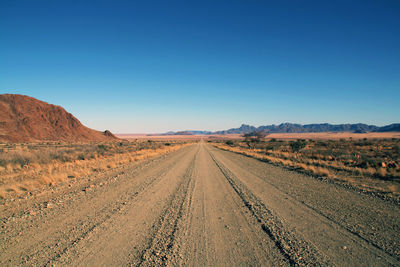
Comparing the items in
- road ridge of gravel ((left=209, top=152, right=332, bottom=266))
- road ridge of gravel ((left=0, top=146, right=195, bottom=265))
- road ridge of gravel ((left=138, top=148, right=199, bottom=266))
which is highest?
road ridge of gravel ((left=0, top=146, right=195, bottom=265))

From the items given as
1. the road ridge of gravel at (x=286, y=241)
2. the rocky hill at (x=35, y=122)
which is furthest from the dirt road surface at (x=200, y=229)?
the rocky hill at (x=35, y=122)

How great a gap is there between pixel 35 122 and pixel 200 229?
7262cm

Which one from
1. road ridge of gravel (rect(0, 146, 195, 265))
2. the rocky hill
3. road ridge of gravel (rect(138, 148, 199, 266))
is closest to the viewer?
road ridge of gravel (rect(138, 148, 199, 266))

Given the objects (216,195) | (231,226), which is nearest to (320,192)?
(216,195)

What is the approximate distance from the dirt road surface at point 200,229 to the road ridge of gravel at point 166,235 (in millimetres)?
20

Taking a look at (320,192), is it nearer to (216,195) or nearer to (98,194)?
(216,195)

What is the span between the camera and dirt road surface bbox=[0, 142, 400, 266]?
3518 millimetres

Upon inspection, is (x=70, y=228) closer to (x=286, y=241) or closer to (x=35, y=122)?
(x=286, y=241)

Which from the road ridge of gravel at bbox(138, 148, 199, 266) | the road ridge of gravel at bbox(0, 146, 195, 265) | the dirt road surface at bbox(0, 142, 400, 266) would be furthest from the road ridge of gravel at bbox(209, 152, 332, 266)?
the road ridge of gravel at bbox(0, 146, 195, 265)

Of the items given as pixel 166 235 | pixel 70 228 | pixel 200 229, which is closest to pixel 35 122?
pixel 70 228

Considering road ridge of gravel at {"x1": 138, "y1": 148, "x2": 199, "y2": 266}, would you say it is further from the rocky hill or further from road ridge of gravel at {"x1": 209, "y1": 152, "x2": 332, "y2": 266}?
the rocky hill

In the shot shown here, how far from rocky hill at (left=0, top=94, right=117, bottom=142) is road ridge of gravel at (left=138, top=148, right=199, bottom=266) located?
58.4 metres

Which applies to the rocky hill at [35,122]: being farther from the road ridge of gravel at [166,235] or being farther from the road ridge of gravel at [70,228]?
the road ridge of gravel at [166,235]

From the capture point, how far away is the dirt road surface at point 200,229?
3518mm
